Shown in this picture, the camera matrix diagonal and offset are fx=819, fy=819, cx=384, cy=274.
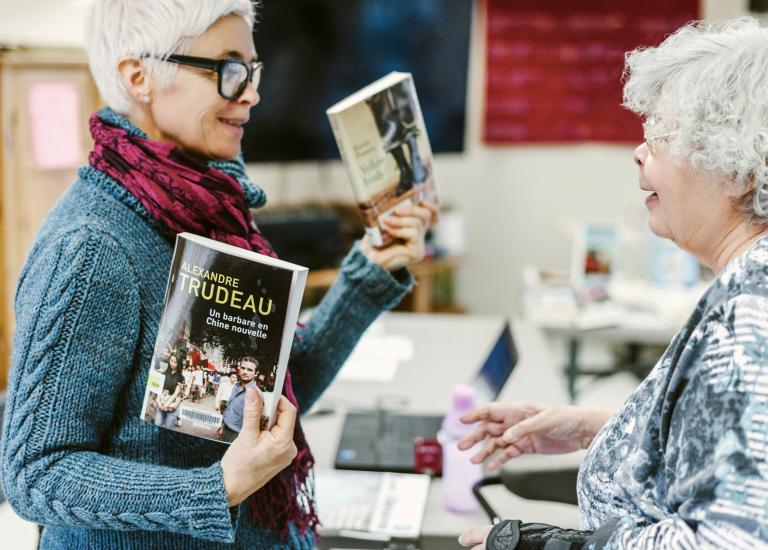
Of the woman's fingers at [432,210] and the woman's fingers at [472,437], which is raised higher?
the woman's fingers at [432,210]

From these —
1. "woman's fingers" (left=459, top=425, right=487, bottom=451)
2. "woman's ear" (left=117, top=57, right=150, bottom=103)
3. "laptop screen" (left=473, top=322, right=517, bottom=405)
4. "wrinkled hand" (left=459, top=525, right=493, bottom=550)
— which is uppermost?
"woman's ear" (left=117, top=57, right=150, bottom=103)

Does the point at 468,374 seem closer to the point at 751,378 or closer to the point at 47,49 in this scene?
the point at 751,378

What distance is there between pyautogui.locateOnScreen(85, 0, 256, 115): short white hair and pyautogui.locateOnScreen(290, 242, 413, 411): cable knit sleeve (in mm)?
502

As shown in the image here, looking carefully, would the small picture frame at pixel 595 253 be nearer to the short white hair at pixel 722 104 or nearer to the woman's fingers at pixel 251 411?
the short white hair at pixel 722 104

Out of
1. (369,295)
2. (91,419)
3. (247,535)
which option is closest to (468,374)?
(369,295)

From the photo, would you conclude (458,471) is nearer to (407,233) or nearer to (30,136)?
(407,233)

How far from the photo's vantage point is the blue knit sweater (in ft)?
3.30

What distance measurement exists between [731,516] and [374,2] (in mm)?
3296

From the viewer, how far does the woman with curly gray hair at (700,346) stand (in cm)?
82

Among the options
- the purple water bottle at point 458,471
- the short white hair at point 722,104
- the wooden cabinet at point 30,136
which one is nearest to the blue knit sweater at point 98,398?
the purple water bottle at point 458,471

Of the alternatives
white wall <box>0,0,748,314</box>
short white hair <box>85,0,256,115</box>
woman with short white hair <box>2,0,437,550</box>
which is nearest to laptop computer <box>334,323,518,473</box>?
woman with short white hair <box>2,0,437,550</box>

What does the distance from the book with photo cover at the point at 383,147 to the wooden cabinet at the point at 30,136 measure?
1.85m

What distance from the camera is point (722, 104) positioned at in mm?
950

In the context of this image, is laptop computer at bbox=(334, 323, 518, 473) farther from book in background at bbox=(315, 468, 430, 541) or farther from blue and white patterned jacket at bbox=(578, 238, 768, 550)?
blue and white patterned jacket at bbox=(578, 238, 768, 550)
